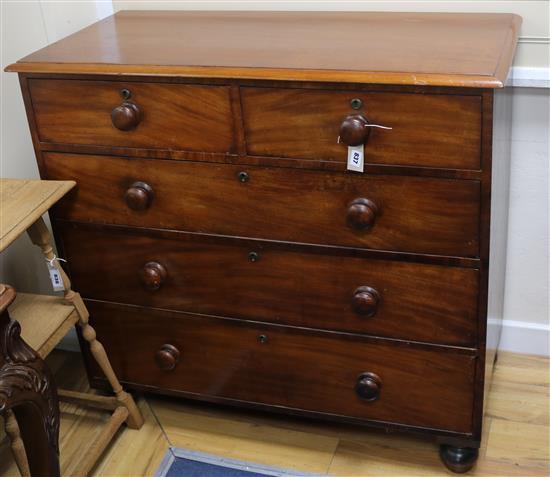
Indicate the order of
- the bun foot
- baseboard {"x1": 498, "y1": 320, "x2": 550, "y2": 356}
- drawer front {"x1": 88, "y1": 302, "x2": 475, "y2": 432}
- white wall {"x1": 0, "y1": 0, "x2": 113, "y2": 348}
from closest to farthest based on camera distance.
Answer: drawer front {"x1": 88, "y1": 302, "x2": 475, "y2": 432} → the bun foot → white wall {"x1": 0, "y1": 0, "x2": 113, "y2": 348} → baseboard {"x1": 498, "y1": 320, "x2": 550, "y2": 356}

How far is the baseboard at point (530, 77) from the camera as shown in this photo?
2090mm

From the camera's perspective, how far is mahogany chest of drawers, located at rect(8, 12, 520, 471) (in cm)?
172

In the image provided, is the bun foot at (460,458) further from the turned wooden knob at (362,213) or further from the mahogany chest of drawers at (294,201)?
the turned wooden knob at (362,213)

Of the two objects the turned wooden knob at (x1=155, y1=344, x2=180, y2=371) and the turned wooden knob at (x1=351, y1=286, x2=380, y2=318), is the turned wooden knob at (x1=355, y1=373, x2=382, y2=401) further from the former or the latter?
the turned wooden knob at (x1=155, y1=344, x2=180, y2=371)

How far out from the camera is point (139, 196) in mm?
1966

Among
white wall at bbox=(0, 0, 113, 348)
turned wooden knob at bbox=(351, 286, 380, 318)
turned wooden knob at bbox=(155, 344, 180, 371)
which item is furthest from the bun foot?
white wall at bbox=(0, 0, 113, 348)

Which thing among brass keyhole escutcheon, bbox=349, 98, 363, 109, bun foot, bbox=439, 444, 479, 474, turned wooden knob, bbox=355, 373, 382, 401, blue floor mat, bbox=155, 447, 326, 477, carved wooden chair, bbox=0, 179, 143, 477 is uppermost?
brass keyhole escutcheon, bbox=349, 98, 363, 109

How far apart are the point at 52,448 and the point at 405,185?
2.80 feet

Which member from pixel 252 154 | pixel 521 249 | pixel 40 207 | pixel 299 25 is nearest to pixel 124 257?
pixel 40 207

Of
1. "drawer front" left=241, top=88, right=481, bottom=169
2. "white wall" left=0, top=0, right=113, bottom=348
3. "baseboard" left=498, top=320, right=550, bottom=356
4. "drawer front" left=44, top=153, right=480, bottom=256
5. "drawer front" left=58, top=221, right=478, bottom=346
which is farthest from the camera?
"baseboard" left=498, top=320, right=550, bottom=356

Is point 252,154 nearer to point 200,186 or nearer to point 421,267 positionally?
point 200,186

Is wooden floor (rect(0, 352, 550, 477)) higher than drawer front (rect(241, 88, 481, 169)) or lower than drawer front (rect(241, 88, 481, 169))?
lower

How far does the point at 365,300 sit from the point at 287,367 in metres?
0.32

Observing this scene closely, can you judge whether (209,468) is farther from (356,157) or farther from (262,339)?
(356,157)
